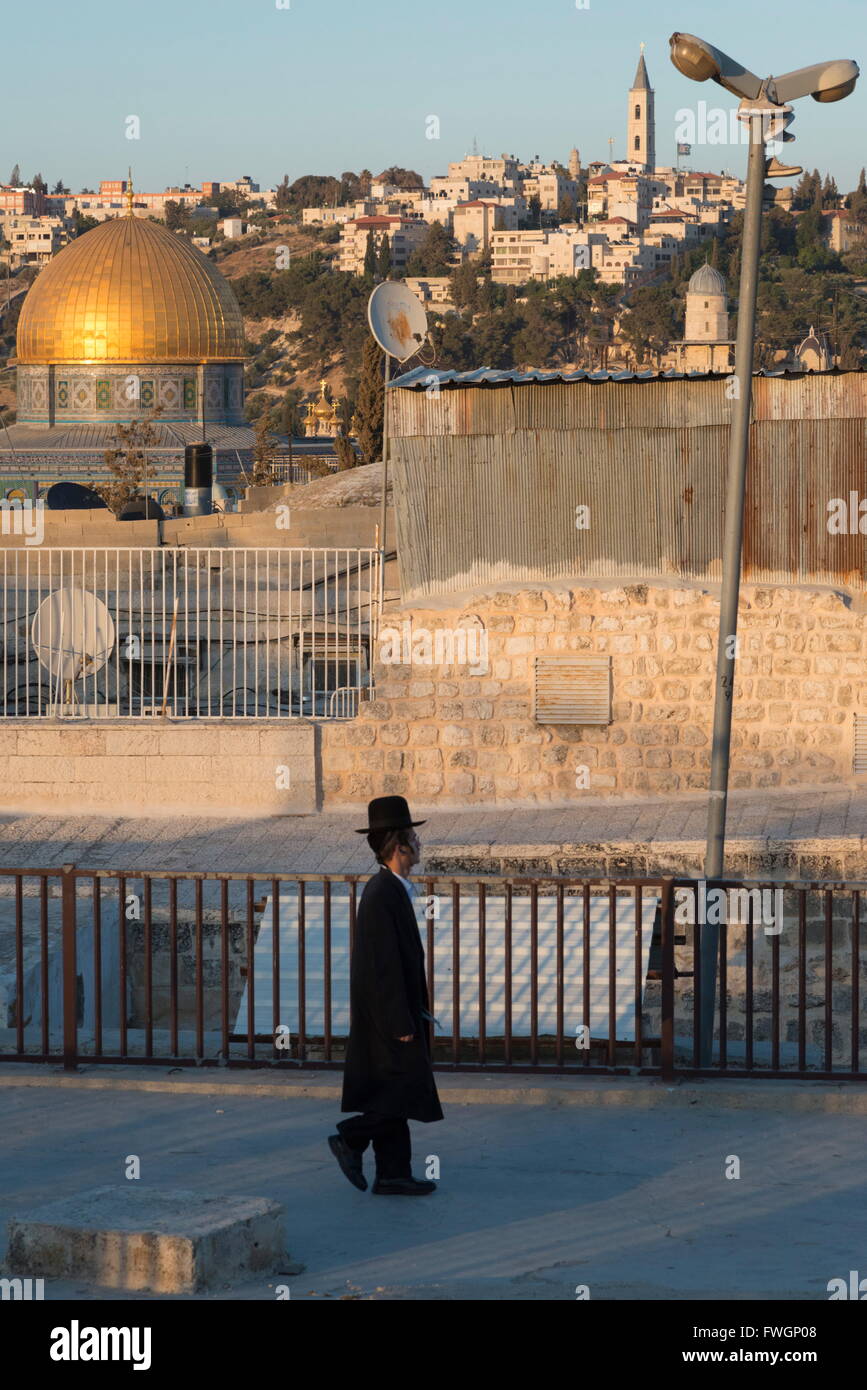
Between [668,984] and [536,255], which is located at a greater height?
[536,255]

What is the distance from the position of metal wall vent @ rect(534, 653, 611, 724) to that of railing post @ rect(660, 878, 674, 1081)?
203 inches

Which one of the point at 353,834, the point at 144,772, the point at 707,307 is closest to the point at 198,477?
the point at 144,772

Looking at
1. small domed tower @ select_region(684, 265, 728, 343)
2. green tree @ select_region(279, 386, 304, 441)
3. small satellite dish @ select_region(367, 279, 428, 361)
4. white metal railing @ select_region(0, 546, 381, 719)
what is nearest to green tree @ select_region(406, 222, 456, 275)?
green tree @ select_region(279, 386, 304, 441)

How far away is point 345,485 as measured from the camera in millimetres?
Answer: 22812

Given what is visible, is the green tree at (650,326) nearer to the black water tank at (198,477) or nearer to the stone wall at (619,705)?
the black water tank at (198,477)

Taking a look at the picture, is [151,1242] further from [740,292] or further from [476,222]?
[476,222]

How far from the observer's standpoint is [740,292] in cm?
760

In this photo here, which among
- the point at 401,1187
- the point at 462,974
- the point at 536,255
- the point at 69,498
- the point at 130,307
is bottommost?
the point at 462,974

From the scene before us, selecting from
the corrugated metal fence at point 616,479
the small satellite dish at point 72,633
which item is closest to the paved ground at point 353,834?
the small satellite dish at point 72,633

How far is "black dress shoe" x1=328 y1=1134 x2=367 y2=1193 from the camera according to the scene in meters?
5.96

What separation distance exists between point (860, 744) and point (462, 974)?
14.1 ft

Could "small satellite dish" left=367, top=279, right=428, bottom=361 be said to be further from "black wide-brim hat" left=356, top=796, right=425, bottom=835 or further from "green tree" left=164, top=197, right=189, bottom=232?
"green tree" left=164, top=197, right=189, bottom=232

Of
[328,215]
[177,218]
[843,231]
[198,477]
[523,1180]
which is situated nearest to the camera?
[523,1180]

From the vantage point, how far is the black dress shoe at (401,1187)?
5922mm
